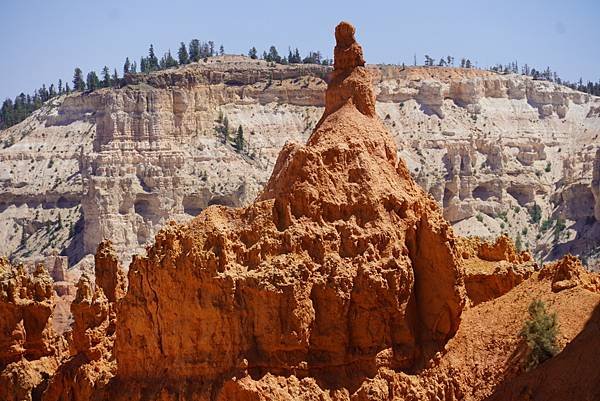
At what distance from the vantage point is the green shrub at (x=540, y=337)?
2819cm

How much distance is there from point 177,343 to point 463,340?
598cm

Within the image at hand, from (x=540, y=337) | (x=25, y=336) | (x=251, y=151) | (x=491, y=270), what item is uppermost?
(x=491, y=270)

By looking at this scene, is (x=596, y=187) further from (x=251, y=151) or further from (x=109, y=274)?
(x=109, y=274)

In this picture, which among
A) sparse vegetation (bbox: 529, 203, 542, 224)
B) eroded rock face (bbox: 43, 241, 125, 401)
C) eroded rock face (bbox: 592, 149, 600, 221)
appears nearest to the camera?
eroded rock face (bbox: 43, 241, 125, 401)

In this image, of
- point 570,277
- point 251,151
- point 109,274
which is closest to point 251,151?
point 251,151

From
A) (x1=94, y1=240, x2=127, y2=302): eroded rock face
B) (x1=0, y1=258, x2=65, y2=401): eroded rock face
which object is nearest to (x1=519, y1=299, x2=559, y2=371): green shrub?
(x1=94, y1=240, x2=127, y2=302): eroded rock face

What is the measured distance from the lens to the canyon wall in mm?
126312

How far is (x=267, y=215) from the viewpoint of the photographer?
29094 mm

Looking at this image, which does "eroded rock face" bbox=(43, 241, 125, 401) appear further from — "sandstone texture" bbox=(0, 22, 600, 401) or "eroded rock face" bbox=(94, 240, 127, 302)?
"sandstone texture" bbox=(0, 22, 600, 401)

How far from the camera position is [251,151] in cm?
14200

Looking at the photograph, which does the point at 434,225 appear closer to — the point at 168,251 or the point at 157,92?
the point at 168,251

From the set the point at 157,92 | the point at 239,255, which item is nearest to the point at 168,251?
the point at 239,255

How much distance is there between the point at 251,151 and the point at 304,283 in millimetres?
114007

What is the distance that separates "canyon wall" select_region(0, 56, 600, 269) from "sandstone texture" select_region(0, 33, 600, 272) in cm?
17
